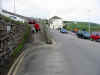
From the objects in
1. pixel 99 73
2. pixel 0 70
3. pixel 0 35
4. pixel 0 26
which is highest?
pixel 0 26

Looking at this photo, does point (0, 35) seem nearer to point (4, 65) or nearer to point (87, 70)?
point (4, 65)

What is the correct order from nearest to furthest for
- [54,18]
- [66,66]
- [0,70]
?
[0,70] < [66,66] < [54,18]

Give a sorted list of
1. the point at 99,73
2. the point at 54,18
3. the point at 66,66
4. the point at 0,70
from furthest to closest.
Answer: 1. the point at 54,18
2. the point at 66,66
3. the point at 99,73
4. the point at 0,70

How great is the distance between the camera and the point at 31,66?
6836 mm

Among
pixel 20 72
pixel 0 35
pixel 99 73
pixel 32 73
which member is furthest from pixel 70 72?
pixel 0 35

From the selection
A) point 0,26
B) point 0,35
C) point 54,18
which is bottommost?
point 0,35

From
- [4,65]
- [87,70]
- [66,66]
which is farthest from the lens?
[66,66]

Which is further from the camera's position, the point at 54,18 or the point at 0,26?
the point at 54,18

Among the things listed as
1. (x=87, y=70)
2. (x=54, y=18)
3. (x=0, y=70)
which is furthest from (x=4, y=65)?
(x=54, y=18)

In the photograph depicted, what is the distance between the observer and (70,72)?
6094 millimetres

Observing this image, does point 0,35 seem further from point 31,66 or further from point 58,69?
point 58,69

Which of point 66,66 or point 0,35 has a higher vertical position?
point 0,35

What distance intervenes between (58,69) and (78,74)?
1.09 m

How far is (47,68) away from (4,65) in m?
2.14
